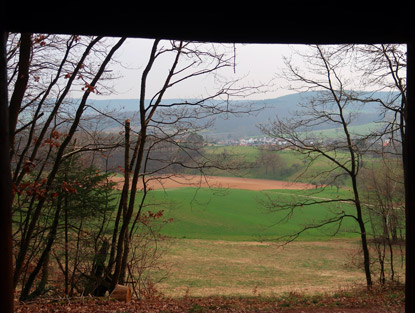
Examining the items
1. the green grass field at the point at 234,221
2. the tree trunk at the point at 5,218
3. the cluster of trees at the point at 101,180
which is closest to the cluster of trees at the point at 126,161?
the cluster of trees at the point at 101,180

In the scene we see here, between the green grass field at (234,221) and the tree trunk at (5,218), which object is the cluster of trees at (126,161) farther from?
the green grass field at (234,221)

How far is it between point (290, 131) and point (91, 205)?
7.68 meters

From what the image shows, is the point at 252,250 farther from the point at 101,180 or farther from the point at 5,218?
the point at 5,218

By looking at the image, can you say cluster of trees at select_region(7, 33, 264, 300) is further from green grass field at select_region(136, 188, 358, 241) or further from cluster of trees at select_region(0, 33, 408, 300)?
green grass field at select_region(136, 188, 358, 241)

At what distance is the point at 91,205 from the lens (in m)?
13.0

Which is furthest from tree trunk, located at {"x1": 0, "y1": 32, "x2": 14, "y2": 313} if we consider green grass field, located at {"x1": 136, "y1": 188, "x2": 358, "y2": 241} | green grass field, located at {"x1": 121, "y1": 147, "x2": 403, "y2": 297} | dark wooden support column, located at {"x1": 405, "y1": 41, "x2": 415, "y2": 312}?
green grass field, located at {"x1": 136, "y1": 188, "x2": 358, "y2": 241}

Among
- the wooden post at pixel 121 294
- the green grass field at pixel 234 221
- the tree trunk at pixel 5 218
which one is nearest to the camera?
the tree trunk at pixel 5 218

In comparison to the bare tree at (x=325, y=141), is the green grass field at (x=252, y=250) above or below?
below

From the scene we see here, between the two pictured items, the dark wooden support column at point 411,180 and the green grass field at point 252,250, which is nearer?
the dark wooden support column at point 411,180

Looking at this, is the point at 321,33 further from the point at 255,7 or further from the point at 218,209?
the point at 218,209

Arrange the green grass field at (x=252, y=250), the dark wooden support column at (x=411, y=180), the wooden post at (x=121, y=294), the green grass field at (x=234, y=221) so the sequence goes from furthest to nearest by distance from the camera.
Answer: the green grass field at (x=234, y=221) < the green grass field at (x=252, y=250) < the wooden post at (x=121, y=294) < the dark wooden support column at (x=411, y=180)

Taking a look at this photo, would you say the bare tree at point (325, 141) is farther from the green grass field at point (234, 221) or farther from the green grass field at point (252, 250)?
the green grass field at point (234, 221)

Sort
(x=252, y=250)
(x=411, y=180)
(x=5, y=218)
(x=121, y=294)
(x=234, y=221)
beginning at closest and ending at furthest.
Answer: (x=5, y=218)
(x=411, y=180)
(x=121, y=294)
(x=252, y=250)
(x=234, y=221)

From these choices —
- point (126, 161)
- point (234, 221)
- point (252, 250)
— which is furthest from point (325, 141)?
point (234, 221)
